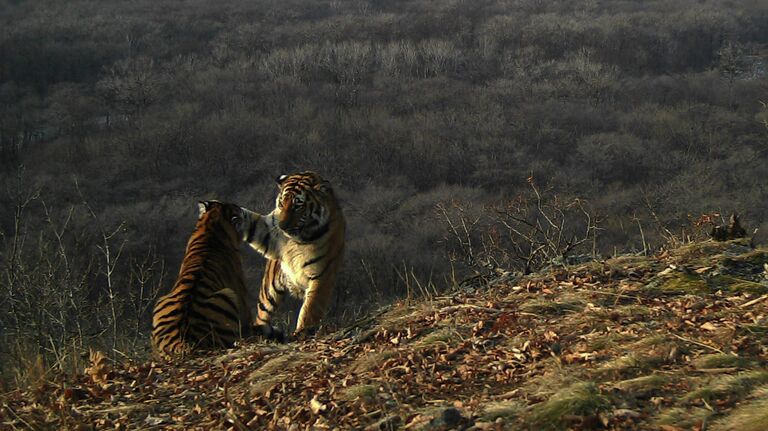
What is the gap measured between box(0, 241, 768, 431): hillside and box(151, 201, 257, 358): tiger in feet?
0.92

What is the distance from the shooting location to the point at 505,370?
13.0 feet

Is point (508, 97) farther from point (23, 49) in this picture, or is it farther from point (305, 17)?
point (23, 49)

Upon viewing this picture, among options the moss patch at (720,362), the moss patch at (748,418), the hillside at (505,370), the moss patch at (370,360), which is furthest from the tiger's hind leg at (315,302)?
the moss patch at (748,418)

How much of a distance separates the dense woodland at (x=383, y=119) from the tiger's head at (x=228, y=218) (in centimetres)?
1389

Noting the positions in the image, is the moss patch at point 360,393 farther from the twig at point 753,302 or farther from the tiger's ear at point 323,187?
the tiger's ear at point 323,187

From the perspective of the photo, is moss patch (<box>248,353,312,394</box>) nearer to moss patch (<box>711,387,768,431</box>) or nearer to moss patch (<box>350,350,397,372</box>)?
moss patch (<box>350,350,397,372</box>)

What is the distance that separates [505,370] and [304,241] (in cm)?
280

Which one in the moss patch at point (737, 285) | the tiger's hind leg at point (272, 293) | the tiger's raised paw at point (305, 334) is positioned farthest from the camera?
the tiger's hind leg at point (272, 293)

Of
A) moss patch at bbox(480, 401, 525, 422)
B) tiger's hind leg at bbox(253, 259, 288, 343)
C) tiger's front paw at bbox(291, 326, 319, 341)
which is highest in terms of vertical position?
moss patch at bbox(480, 401, 525, 422)

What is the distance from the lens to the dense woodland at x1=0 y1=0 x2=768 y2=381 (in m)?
26.0

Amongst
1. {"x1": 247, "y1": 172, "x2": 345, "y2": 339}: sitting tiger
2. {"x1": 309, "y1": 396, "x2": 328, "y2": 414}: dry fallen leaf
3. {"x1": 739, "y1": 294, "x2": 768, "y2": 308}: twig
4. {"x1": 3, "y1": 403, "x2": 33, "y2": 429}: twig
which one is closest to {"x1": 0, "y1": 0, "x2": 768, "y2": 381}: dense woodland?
{"x1": 247, "y1": 172, "x2": 345, "y2": 339}: sitting tiger

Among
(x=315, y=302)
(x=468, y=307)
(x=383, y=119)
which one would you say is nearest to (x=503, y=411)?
(x=468, y=307)

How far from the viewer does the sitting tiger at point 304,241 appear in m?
6.33

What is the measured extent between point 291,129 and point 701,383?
32.2 metres
